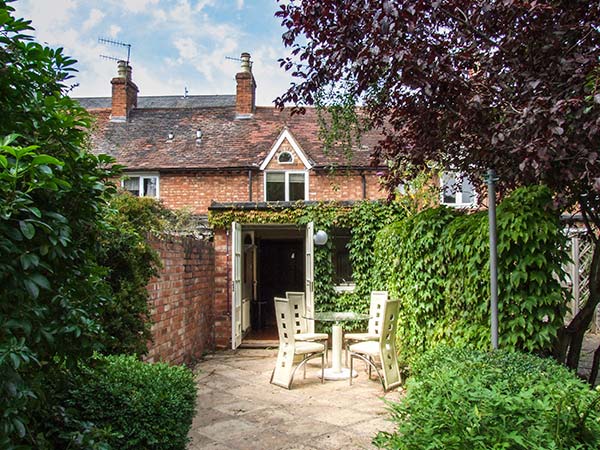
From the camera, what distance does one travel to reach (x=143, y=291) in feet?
15.3

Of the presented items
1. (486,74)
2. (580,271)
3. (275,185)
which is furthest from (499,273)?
(275,185)

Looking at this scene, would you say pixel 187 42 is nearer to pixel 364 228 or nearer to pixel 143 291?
pixel 364 228

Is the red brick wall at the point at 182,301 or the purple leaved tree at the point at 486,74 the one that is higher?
the purple leaved tree at the point at 486,74

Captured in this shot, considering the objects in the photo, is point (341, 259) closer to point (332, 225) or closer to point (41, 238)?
point (332, 225)

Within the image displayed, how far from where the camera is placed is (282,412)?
530 cm

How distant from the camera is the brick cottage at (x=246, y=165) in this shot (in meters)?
13.6

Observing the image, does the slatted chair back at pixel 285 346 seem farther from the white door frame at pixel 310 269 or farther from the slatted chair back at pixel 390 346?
the white door frame at pixel 310 269

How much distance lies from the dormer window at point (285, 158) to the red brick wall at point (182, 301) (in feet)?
16.7

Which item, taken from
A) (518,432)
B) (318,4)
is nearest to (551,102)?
(318,4)

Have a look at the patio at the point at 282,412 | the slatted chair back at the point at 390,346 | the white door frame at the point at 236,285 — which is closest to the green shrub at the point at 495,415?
the patio at the point at 282,412

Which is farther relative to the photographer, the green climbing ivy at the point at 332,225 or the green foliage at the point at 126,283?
the green climbing ivy at the point at 332,225

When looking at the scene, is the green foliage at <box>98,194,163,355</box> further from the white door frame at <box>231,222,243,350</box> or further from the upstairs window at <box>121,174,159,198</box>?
the upstairs window at <box>121,174,159,198</box>

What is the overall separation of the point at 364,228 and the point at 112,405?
7091mm

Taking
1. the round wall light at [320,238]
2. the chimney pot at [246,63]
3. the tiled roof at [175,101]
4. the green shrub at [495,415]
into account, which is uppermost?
the tiled roof at [175,101]
